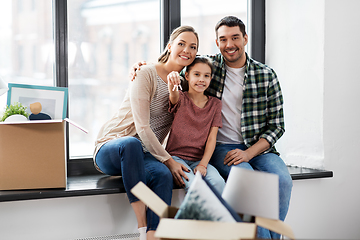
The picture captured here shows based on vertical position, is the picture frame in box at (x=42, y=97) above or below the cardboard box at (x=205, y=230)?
above

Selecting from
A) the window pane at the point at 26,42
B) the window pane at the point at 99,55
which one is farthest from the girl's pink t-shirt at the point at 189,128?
the window pane at the point at 26,42

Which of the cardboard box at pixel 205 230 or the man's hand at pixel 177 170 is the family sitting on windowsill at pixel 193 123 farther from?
the cardboard box at pixel 205 230

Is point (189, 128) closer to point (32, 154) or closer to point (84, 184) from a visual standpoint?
point (84, 184)

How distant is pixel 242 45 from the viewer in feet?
5.54

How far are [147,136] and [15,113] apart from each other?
0.57 metres

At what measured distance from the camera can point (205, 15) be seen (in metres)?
2.11

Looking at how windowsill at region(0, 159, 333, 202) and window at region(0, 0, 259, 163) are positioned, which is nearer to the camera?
windowsill at region(0, 159, 333, 202)

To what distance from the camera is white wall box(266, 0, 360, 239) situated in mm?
1844

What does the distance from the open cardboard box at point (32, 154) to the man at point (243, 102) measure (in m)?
0.75

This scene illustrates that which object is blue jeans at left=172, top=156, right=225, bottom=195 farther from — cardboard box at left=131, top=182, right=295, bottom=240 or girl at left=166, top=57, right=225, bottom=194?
cardboard box at left=131, top=182, right=295, bottom=240

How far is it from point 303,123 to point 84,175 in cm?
134

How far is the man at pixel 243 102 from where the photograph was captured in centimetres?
164

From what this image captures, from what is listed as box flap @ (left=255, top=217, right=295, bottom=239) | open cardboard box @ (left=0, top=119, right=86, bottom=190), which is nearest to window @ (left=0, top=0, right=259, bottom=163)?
Answer: open cardboard box @ (left=0, top=119, right=86, bottom=190)

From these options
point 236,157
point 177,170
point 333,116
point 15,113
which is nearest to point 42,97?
point 15,113
